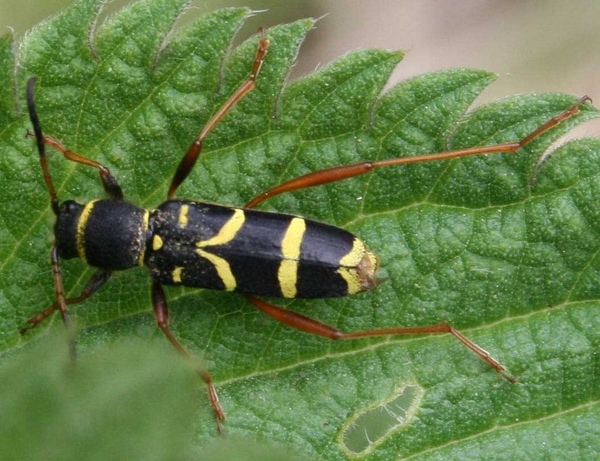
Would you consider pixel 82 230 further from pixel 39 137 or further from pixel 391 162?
pixel 391 162

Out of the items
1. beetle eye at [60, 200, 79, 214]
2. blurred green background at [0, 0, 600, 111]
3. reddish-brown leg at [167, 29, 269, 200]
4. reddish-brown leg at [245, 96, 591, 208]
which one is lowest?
beetle eye at [60, 200, 79, 214]

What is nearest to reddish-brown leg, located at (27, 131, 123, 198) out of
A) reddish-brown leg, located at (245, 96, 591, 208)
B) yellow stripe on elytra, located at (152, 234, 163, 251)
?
yellow stripe on elytra, located at (152, 234, 163, 251)

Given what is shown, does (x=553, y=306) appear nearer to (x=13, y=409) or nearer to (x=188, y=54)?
(x=188, y=54)

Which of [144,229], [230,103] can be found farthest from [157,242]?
[230,103]

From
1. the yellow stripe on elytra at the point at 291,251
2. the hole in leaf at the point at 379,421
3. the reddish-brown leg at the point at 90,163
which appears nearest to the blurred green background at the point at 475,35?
the reddish-brown leg at the point at 90,163

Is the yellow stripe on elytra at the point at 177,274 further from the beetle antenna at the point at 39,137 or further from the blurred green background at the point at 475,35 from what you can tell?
the blurred green background at the point at 475,35

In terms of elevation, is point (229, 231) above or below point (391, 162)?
below

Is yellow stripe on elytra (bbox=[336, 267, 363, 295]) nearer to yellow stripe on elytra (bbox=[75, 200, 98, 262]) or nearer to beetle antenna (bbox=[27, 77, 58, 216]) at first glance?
yellow stripe on elytra (bbox=[75, 200, 98, 262])
